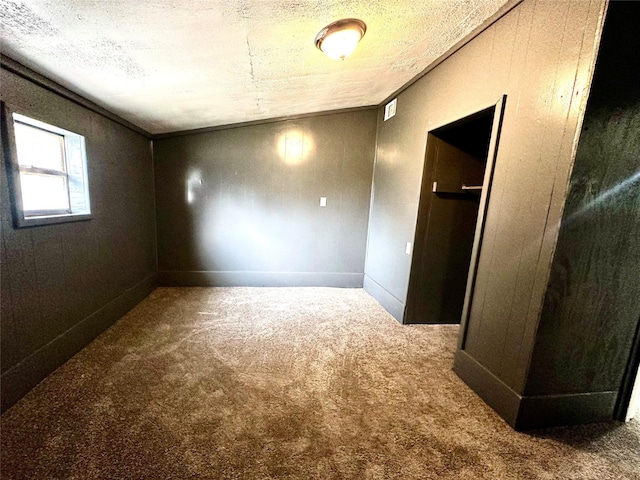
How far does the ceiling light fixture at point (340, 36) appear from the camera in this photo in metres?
1.55

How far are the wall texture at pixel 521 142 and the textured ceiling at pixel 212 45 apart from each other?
259 millimetres

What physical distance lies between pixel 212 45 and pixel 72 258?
1.91 m

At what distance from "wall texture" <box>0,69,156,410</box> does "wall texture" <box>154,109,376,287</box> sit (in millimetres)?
390

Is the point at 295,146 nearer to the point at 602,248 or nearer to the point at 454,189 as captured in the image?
the point at 454,189

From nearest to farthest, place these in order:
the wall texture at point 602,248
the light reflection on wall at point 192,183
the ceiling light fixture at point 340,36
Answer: the wall texture at point 602,248
the ceiling light fixture at point 340,36
the light reflection on wall at point 192,183

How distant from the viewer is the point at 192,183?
3.48 meters

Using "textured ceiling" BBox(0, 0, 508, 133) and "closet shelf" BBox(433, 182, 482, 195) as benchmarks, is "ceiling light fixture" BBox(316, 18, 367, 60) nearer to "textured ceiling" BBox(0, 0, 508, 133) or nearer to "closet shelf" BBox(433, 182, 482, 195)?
"textured ceiling" BBox(0, 0, 508, 133)

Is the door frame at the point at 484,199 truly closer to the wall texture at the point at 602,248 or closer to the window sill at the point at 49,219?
the wall texture at the point at 602,248

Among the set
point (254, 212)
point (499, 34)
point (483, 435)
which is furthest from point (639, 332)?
point (254, 212)

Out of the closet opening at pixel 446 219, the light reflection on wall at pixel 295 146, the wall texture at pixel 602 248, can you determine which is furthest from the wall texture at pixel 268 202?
the wall texture at pixel 602 248

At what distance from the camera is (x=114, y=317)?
256 centimetres

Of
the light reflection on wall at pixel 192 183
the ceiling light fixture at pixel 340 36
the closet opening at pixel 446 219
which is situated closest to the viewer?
the ceiling light fixture at pixel 340 36

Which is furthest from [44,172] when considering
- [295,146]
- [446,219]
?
[446,219]

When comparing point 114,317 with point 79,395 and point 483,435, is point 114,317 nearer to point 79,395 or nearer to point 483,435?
point 79,395
